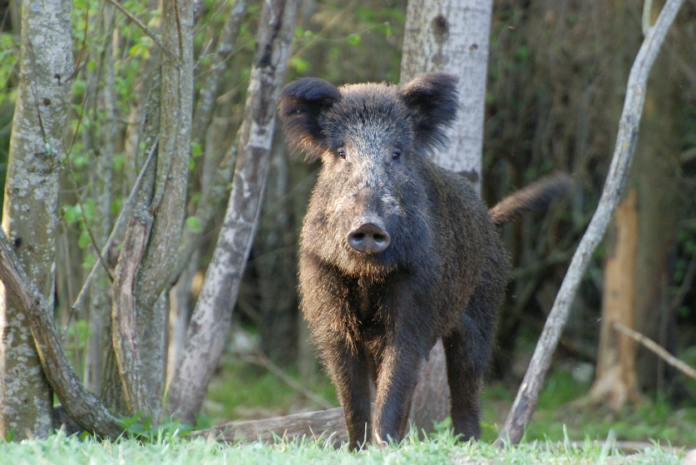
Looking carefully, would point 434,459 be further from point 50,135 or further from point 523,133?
point 523,133

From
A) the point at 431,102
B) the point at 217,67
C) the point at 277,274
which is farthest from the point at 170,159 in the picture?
the point at 277,274

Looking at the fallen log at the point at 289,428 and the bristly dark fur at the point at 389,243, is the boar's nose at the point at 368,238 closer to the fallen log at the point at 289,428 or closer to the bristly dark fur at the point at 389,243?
the bristly dark fur at the point at 389,243

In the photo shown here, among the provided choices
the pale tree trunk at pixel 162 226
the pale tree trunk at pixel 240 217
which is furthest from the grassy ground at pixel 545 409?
the pale tree trunk at pixel 162 226

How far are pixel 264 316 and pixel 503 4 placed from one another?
5.76 m

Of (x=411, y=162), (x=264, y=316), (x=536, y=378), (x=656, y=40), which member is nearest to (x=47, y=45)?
(x=411, y=162)

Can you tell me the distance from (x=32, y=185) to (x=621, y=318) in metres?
6.95

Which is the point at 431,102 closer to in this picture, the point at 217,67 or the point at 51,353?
the point at 217,67

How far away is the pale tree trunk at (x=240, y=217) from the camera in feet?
13.7

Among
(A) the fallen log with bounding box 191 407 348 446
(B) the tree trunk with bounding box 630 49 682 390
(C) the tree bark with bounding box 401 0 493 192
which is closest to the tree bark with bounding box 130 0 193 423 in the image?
(A) the fallen log with bounding box 191 407 348 446

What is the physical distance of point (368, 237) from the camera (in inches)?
119

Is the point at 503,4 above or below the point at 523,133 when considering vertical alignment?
above

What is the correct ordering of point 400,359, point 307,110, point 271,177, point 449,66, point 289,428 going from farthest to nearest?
point 271,177
point 449,66
point 289,428
point 307,110
point 400,359

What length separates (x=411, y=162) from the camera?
378cm

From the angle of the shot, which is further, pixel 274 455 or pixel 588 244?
pixel 588 244
